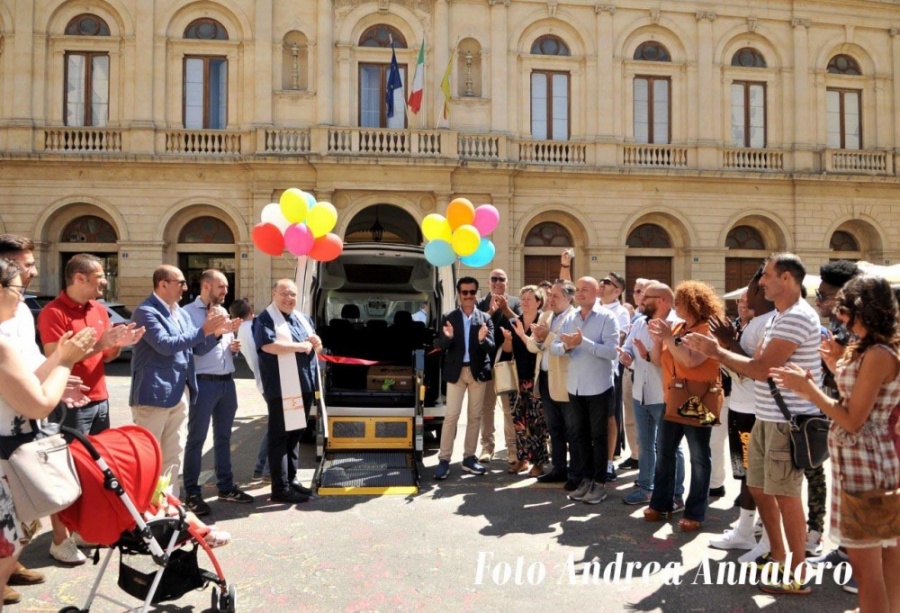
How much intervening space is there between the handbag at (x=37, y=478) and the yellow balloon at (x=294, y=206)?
5183mm

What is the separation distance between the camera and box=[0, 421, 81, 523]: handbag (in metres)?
3.25

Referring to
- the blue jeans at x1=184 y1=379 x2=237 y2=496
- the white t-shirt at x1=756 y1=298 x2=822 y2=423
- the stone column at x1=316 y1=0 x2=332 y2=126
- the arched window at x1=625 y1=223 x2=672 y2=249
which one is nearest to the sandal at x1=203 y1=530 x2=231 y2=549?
the blue jeans at x1=184 y1=379 x2=237 y2=496

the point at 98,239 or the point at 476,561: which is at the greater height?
the point at 98,239

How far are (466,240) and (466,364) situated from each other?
1709mm

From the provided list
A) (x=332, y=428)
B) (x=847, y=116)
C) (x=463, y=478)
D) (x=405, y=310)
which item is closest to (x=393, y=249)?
(x=405, y=310)

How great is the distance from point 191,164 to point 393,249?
41.7 feet

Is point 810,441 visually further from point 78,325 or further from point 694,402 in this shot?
point 78,325

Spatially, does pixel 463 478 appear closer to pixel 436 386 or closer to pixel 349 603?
pixel 436 386

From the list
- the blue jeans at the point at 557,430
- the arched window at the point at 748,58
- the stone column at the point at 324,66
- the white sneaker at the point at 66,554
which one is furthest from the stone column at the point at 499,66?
the white sneaker at the point at 66,554

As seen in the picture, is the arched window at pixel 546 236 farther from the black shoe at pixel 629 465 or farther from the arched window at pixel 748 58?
the black shoe at pixel 629 465

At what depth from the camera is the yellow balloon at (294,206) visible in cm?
823

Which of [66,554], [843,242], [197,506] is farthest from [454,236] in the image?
[843,242]

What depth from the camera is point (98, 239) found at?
20.2m

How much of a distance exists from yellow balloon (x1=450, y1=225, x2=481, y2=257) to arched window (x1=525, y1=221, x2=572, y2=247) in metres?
13.2
